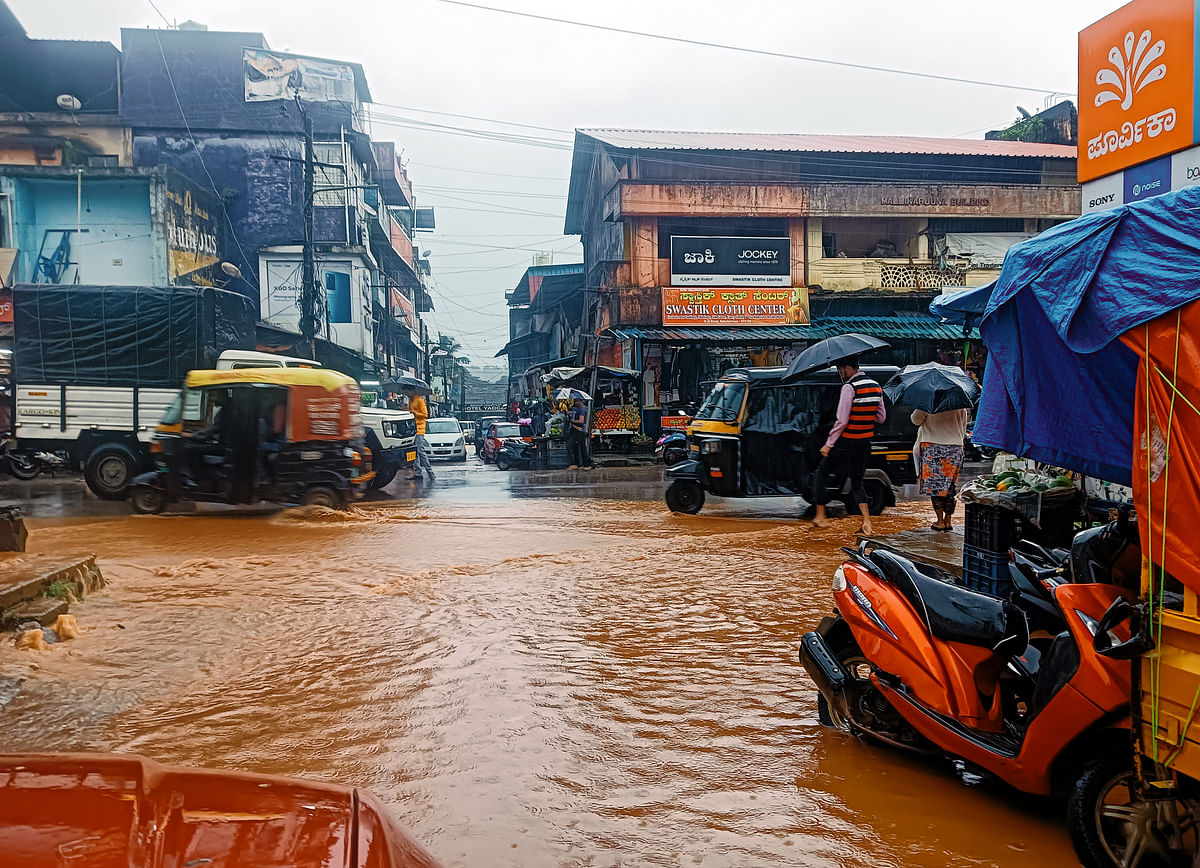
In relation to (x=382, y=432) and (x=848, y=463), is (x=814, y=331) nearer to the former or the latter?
(x=382, y=432)

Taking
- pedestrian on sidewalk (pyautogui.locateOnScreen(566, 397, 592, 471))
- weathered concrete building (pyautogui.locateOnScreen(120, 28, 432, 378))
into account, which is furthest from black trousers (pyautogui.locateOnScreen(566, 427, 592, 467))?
weathered concrete building (pyautogui.locateOnScreen(120, 28, 432, 378))

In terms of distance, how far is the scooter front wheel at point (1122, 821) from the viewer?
2.59 meters

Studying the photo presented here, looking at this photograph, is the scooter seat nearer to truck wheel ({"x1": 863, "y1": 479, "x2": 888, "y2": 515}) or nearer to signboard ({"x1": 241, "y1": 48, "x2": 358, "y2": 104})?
truck wheel ({"x1": 863, "y1": 479, "x2": 888, "y2": 515})

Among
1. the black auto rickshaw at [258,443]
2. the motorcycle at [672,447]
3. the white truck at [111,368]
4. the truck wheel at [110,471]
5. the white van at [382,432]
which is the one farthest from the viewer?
the motorcycle at [672,447]

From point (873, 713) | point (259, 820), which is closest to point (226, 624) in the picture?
point (873, 713)

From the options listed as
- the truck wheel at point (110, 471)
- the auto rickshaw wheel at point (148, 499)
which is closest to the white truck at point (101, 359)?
the truck wheel at point (110, 471)

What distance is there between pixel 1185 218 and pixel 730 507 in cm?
1021

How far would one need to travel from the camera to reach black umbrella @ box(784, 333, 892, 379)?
9.48 m

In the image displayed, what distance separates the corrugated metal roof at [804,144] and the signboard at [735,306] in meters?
4.35

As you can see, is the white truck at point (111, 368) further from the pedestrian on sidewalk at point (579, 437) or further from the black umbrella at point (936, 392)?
the black umbrella at point (936, 392)

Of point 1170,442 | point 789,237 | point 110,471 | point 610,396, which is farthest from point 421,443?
point 1170,442

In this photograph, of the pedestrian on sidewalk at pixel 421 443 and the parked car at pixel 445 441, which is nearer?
the pedestrian on sidewalk at pixel 421 443

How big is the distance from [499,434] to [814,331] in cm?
979

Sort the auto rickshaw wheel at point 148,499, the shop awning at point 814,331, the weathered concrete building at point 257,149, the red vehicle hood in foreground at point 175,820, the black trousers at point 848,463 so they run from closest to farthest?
1. the red vehicle hood in foreground at point 175,820
2. the black trousers at point 848,463
3. the auto rickshaw wheel at point 148,499
4. the shop awning at point 814,331
5. the weathered concrete building at point 257,149
